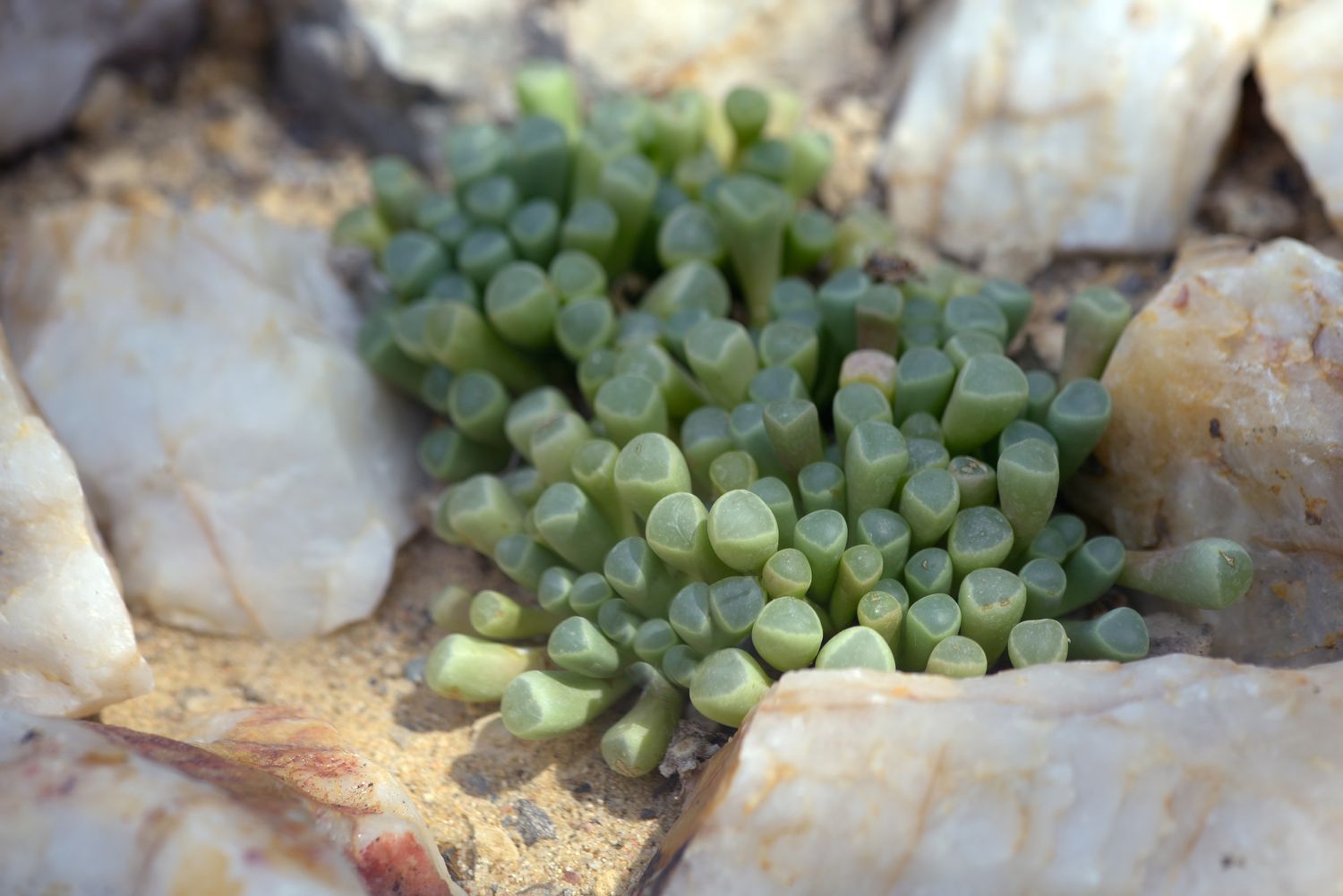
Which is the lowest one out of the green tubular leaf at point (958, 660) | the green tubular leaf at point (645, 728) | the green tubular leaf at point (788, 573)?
the green tubular leaf at point (645, 728)

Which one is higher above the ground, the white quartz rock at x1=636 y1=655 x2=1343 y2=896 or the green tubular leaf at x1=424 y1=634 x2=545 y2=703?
the white quartz rock at x1=636 y1=655 x2=1343 y2=896

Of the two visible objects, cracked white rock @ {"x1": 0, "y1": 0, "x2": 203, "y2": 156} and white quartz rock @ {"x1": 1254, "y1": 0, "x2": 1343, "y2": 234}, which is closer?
white quartz rock @ {"x1": 1254, "y1": 0, "x2": 1343, "y2": 234}

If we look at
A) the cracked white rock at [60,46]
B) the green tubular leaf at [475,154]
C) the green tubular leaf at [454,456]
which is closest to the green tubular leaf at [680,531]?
the green tubular leaf at [454,456]

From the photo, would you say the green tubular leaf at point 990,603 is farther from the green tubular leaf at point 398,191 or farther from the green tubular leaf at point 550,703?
the green tubular leaf at point 398,191

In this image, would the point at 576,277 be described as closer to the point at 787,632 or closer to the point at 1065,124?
the point at 787,632

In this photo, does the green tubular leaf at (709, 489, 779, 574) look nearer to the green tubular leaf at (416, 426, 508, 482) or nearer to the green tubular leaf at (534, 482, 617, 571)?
the green tubular leaf at (534, 482, 617, 571)

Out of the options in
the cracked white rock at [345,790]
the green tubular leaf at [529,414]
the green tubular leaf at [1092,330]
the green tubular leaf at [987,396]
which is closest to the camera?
the cracked white rock at [345,790]

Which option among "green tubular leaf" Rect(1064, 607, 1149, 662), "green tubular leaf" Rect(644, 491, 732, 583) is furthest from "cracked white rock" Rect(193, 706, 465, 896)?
"green tubular leaf" Rect(1064, 607, 1149, 662)
